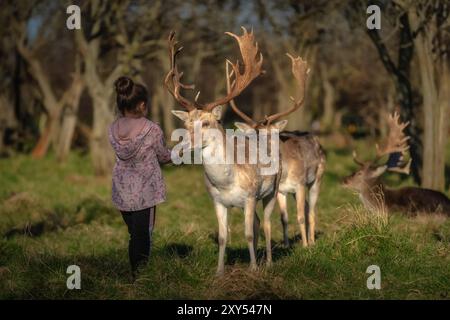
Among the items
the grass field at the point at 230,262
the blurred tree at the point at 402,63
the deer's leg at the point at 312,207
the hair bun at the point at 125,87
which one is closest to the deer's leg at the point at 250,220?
the grass field at the point at 230,262

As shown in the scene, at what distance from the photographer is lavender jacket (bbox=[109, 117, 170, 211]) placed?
5738 millimetres

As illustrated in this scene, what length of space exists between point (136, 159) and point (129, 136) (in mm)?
198

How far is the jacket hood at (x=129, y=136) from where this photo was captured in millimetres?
5730

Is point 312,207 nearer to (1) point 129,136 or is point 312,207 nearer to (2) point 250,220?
(2) point 250,220

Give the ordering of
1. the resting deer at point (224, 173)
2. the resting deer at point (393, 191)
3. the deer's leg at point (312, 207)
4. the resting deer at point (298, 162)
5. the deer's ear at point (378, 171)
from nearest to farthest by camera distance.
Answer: the resting deer at point (224, 173) < the resting deer at point (298, 162) < the deer's leg at point (312, 207) < the resting deer at point (393, 191) < the deer's ear at point (378, 171)

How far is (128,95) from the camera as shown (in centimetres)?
576

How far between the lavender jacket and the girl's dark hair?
10 centimetres

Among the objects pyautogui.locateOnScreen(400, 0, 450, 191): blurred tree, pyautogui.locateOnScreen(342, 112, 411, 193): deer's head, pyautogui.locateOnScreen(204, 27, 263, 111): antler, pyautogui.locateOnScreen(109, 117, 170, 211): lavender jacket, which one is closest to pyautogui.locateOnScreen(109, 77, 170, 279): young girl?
pyautogui.locateOnScreen(109, 117, 170, 211): lavender jacket

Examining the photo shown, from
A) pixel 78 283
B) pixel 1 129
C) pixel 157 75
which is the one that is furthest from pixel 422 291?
pixel 157 75

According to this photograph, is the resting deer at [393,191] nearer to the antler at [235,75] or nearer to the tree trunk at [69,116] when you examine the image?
the antler at [235,75]

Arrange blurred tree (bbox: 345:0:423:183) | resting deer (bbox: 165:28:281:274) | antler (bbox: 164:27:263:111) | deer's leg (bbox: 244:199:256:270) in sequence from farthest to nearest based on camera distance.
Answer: blurred tree (bbox: 345:0:423:183), deer's leg (bbox: 244:199:256:270), antler (bbox: 164:27:263:111), resting deer (bbox: 165:28:281:274)

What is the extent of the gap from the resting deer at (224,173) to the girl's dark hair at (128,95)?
44 cm

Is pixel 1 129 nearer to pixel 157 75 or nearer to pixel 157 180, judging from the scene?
pixel 157 75

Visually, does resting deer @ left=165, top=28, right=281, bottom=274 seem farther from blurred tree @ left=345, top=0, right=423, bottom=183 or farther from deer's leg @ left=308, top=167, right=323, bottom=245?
blurred tree @ left=345, top=0, right=423, bottom=183
